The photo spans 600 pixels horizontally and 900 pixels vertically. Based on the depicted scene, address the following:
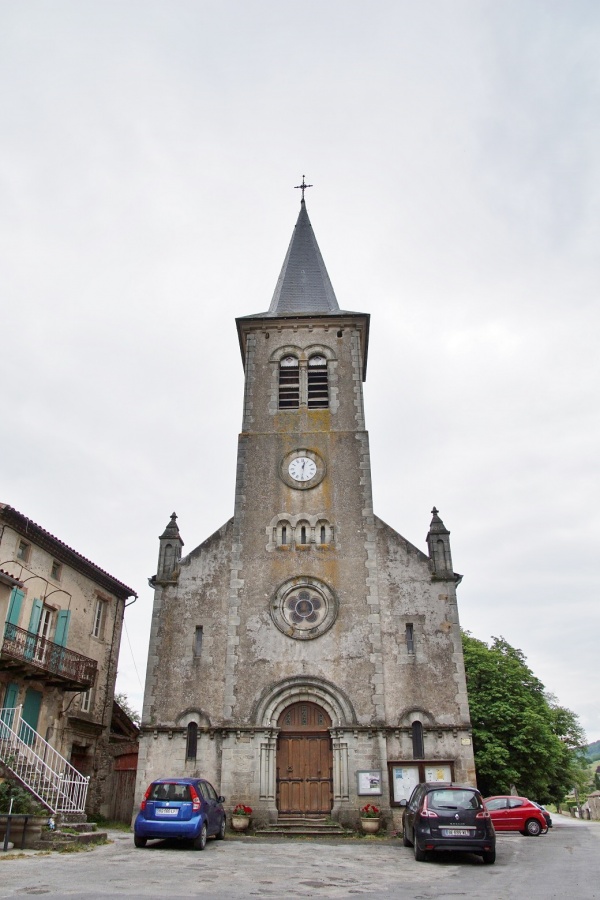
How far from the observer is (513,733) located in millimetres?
28484

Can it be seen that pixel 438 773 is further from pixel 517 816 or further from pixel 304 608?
pixel 304 608

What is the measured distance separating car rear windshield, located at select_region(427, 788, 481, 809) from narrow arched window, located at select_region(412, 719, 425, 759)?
19.0ft

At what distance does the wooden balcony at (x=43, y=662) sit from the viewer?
58.8ft

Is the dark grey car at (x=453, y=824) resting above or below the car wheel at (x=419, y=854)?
above

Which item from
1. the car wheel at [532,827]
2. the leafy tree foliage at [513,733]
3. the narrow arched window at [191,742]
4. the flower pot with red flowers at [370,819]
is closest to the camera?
the flower pot with red flowers at [370,819]

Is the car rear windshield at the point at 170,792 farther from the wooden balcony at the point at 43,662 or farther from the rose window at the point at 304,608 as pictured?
the rose window at the point at 304,608

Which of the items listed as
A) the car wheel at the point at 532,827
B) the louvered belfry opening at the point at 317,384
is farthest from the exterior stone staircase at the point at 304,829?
the louvered belfry opening at the point at 317,384

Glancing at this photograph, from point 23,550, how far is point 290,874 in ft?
44.2

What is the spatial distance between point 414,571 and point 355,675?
11.5 feet

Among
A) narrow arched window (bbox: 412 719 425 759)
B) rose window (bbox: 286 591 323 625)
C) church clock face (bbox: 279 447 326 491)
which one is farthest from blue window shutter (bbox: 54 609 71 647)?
narrow arched window (bbox: 412 719 425 759)

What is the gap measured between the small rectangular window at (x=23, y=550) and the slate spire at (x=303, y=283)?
11.8 m

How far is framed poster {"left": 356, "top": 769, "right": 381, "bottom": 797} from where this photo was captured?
17141 mm

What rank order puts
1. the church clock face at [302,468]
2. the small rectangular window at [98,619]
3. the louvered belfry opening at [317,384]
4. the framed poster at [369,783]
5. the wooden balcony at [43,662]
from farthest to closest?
1. the small rectangular window at [98,619]
2. the louvered belfry opening at [317,384]
3. the church clock face at [302,468]
4. the wooden balcony at [43,662]
5. the framed poster at [369,783]

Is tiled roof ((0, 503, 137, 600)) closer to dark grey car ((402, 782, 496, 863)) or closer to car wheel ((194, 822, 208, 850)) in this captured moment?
car wheel ((194, 822, 208, 850))
